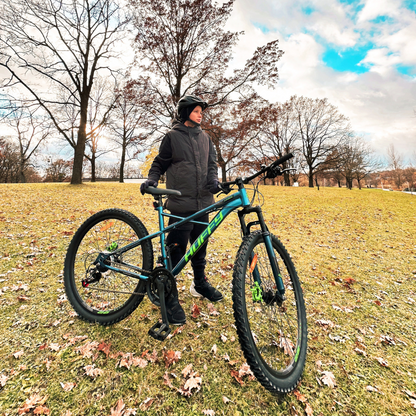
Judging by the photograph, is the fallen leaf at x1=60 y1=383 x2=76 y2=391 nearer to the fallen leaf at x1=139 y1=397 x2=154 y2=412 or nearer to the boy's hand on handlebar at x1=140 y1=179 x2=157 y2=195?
the fallen leaf at x1=139 y1=397 x2=154 y2=412

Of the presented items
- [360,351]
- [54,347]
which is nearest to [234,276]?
[360,351]

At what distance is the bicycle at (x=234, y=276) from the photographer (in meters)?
1.73

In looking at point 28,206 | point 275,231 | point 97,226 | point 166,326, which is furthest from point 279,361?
point 28,206

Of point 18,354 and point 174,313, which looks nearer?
point 18,354

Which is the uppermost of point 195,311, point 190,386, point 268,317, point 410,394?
point 268,317

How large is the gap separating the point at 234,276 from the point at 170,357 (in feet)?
3.57

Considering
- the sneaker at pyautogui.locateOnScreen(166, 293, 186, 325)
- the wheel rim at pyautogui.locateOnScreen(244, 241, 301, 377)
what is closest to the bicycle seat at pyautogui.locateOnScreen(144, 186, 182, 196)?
the wheel rim at pyautogui.locateOnScreen(244, 241, 301, 377)

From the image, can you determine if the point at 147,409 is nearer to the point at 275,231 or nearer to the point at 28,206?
the point at 275,231

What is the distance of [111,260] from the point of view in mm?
2314

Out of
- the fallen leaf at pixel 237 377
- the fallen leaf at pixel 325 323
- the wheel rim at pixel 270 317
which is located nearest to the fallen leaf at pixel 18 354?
the fallen leaf at pixel 237 377

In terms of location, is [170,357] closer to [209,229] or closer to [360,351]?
[209,229]

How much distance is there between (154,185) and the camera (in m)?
2.39

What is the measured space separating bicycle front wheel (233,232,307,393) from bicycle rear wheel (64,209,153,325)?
41.5 inches

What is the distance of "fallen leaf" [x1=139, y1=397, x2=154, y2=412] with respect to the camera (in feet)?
5.21
